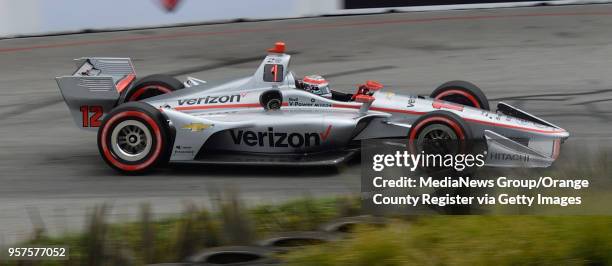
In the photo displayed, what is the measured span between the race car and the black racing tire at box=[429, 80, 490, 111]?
1.38ft

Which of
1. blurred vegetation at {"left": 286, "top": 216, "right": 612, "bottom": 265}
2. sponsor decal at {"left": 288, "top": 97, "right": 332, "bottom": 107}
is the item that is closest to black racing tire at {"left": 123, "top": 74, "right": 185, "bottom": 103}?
sponsor decal at {"left": 288, "top": 97, "right": 332, "bottom": 107}

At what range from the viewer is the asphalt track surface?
10180mm

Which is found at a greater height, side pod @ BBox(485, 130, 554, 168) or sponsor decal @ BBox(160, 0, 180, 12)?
sponsor decal @ BBox(160, 0, 180, 12)

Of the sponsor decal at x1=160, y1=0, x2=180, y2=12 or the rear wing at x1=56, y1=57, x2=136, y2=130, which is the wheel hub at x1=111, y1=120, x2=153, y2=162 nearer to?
the rear wing at x1=56, y1=57, x2=136, y2=130

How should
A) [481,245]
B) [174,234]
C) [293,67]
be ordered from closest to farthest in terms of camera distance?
1. [481,245]
2. [174,234]
3. [293,67]

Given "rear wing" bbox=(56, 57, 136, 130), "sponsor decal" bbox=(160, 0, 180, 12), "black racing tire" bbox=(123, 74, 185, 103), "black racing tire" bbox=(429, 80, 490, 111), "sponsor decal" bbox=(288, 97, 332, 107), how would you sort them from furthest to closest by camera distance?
"sponsor decal" bbox=(160, 0, 180, 12) < "black racing tire" bbox=(123, 74, 185, 103) < "black racing tire" bbox=(429, 80, 490, 111) < "rear wing" bbox=(56, 57, 136, 130) < "sponsor decal" bbox=(288, 97, 332, 107)

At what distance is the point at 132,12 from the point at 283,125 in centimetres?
875

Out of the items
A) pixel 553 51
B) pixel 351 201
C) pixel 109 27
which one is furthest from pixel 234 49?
pixel 351 201

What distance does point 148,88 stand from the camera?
11.9m

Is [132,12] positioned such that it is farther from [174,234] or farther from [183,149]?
[174,234]

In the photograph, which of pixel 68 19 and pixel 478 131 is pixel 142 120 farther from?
pixel 68 19

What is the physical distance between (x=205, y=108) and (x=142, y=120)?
0.72 metres

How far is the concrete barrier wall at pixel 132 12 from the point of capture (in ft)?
59.7

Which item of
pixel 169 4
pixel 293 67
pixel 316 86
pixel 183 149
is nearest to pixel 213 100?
pixel 183 149
